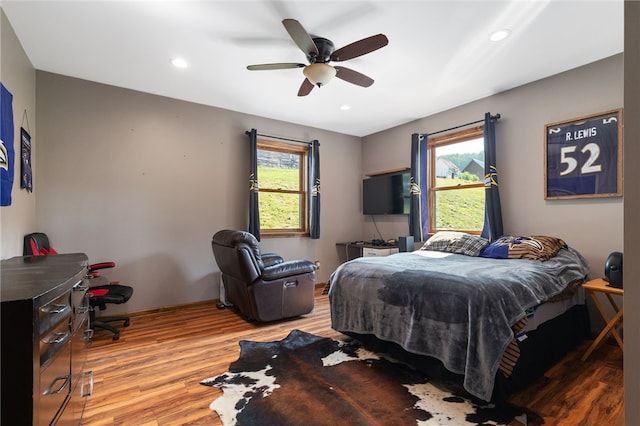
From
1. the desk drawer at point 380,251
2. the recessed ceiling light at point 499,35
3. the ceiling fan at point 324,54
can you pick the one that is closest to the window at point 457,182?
the desk drawer at point 380,251

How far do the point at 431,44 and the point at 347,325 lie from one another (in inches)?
104

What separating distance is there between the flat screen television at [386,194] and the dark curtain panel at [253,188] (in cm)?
209

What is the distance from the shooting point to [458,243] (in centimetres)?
343

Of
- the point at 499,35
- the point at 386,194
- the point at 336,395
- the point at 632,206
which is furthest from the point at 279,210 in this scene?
the point at 632,206

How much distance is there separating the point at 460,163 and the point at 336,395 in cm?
355

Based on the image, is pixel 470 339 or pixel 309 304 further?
pixel 309 304

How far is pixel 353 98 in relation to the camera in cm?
385

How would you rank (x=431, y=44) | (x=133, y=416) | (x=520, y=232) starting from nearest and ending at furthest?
(x=133, y=416) < (x=431, y=44) < (x=520, y=232)

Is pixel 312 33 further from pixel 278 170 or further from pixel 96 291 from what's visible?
pixel 96 291

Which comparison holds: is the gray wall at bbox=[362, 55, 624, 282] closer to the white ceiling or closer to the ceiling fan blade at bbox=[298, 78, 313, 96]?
the white ceiling

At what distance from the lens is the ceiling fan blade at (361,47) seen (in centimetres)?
216

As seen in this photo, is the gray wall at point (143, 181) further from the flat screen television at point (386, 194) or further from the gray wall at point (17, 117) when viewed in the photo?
the flat screen television at point (386, 194)

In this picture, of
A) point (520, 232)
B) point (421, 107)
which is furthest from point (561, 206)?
point (421, 107)

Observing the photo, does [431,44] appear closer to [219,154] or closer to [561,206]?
[561,206]
